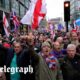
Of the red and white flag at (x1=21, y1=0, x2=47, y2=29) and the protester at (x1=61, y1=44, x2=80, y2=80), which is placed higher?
the red and white flag at (x1=21, y1=0, x2=47, y2=29)

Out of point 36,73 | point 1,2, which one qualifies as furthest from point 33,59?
point 1,2

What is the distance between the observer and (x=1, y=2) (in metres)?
44.7

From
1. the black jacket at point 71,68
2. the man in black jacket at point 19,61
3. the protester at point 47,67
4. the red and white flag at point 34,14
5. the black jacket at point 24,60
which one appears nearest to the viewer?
the protester at point 47,67

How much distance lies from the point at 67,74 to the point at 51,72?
1.52 feet

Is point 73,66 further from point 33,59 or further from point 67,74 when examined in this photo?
point 33,59

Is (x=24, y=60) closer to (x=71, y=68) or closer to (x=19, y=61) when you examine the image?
(x=19, y=61)

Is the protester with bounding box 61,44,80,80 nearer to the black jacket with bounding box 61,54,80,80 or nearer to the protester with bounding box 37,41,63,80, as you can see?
the black jacket with bounding box 61,54,80,80

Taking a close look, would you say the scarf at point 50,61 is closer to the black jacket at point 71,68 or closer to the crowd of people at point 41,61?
the crowd of people at point 41,61

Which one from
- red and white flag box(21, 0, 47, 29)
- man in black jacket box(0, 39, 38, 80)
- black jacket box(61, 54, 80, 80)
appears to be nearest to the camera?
black jacket box(61, 54, 80, 80)

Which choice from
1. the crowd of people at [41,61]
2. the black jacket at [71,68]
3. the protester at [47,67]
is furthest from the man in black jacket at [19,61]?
the black jacket at [71,68]

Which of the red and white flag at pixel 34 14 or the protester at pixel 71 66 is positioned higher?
the red and white flag at pixel 34 14

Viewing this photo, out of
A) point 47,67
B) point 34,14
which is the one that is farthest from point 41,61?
point 34,14

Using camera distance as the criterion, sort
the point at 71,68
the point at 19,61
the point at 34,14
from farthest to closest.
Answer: the point at 34,14
the point at 19,61
the point at 71,68

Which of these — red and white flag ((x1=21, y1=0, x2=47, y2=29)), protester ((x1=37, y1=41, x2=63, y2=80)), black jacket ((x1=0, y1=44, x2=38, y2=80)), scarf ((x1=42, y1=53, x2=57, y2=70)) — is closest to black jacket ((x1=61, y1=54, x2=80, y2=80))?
protester ((x1=37, y1=41, x2=63, y2=80))
